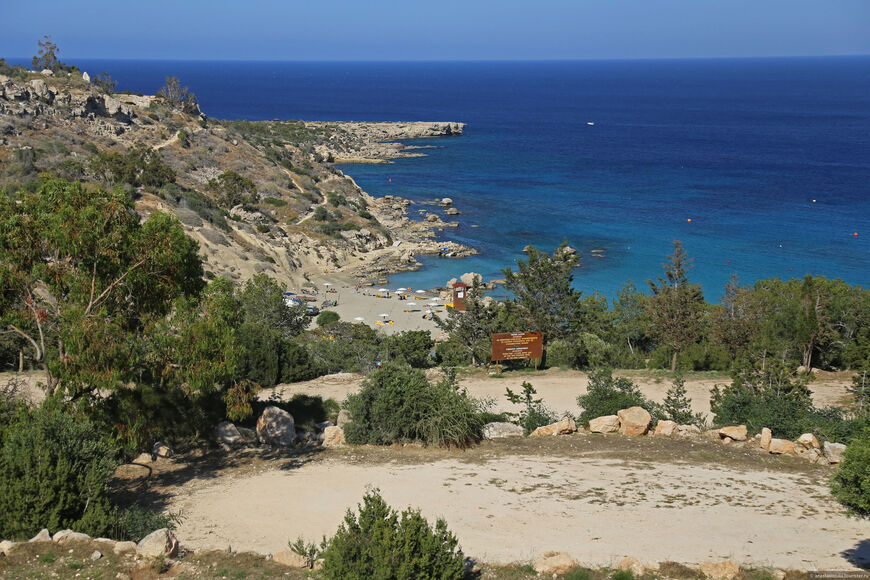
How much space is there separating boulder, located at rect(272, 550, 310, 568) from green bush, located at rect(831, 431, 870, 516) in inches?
275

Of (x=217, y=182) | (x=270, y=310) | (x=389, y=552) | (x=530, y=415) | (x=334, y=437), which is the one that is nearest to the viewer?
(x=389, y=552)

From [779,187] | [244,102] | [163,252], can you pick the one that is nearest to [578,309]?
[163,252]

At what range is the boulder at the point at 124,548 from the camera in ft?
32.0

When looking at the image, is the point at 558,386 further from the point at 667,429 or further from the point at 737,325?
the point at 737,325

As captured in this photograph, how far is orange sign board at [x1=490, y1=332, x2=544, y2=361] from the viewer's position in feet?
75.9

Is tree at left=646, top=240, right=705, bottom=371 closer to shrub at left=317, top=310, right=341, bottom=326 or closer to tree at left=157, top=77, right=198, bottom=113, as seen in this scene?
shrub at left=317, top=310, right=341, bottom=326

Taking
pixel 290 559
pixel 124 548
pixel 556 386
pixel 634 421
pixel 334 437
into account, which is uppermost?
pixel 124 548

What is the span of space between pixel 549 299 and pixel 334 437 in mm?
12215

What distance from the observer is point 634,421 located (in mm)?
16797

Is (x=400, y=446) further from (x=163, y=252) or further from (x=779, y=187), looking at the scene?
(x=779, y=187)

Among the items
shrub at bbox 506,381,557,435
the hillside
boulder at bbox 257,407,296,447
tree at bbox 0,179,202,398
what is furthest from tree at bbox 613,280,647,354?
the hillside

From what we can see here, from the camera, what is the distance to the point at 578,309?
26.5 metres

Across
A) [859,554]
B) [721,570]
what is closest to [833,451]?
[859,554]

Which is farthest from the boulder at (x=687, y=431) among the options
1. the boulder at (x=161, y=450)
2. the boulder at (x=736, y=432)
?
the boulder at (x=161, y=450)
